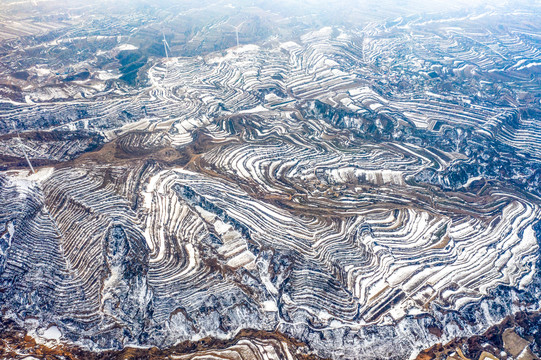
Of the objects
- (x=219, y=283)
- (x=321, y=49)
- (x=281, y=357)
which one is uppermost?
(x=321, y=49)

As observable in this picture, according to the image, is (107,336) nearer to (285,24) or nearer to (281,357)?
(281,357)

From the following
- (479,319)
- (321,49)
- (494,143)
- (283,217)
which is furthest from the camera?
(321,49)

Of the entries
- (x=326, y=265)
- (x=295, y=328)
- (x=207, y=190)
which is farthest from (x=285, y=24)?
(x=295, y=328)

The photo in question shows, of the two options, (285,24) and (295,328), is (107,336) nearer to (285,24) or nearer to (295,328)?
(295,328)

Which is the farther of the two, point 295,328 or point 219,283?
point 219,283

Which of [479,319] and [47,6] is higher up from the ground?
[47,6]

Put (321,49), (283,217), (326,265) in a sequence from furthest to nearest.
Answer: (321,49)
(283,217)
(326,265)

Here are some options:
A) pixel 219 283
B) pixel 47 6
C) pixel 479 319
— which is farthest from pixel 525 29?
pixel 47 6
